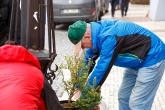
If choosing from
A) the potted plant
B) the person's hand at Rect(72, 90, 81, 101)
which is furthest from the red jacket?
the person's hand at Rect(72, 90, 81, 101)

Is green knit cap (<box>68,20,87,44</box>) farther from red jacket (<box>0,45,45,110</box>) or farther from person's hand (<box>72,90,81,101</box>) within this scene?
→ red jacket (<box>0,45,45,110</box>)

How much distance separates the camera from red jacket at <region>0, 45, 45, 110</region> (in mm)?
1731

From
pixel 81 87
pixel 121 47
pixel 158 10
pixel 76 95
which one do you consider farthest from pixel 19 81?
pixel 158 10

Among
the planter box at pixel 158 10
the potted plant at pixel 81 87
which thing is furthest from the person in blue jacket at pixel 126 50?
the planter box at pixel 158 10

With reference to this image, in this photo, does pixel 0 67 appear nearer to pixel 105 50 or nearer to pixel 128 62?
pixel 105 50

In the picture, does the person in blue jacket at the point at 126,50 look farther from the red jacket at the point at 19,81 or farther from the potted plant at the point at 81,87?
the red jacket at the point at 19,81

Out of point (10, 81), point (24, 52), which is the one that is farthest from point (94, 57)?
point (10, 81)

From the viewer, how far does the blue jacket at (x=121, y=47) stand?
2.67m

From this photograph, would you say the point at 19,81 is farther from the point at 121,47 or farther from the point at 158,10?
the point at 158,10

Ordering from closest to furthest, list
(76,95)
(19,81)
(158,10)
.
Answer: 1. (19,81)
2. (76,95)
3. (158,10)

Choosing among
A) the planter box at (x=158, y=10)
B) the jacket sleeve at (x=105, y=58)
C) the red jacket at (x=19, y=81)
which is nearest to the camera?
the red jacket at (x=19, y=81)

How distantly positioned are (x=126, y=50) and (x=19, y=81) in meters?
1.28

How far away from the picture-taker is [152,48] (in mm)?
2885

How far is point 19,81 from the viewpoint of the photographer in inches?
71.7
